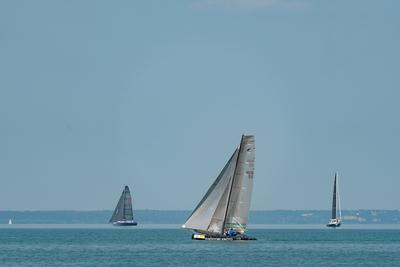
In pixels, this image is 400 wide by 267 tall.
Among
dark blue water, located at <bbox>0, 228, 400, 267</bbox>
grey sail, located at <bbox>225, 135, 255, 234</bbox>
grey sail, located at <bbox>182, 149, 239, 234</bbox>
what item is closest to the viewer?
dark blue water, located at <bbox>0, 228, 400, 267</bbox>

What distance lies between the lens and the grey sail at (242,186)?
12262cm

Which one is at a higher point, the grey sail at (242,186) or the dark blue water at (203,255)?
the grey sail at (242,186)

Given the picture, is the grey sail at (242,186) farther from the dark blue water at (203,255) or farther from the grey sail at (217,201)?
the dark blue water at (203,255)

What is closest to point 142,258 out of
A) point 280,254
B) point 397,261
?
point 280,254

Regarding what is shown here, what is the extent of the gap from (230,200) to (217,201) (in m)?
1.79

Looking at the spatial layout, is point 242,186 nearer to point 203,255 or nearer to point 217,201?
point 217,201

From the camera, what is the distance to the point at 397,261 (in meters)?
110

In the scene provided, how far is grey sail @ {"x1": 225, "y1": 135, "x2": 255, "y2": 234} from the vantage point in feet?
402

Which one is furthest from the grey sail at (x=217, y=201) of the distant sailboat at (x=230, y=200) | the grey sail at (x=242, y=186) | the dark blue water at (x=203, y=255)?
the dark blue water at (x=203, y=255)

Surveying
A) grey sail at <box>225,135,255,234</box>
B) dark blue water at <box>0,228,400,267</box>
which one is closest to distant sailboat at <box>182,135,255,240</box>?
grey sail at <box>225,135,255,234</box>

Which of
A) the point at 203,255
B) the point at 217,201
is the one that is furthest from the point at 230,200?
the point at 203,255

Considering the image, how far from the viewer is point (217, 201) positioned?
125 meters

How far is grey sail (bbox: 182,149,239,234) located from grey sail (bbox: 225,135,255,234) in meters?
0.96

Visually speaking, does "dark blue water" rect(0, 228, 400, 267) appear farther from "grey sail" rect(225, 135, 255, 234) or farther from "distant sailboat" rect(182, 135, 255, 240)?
"grey sail" rect(225, 135, 255, 234)
